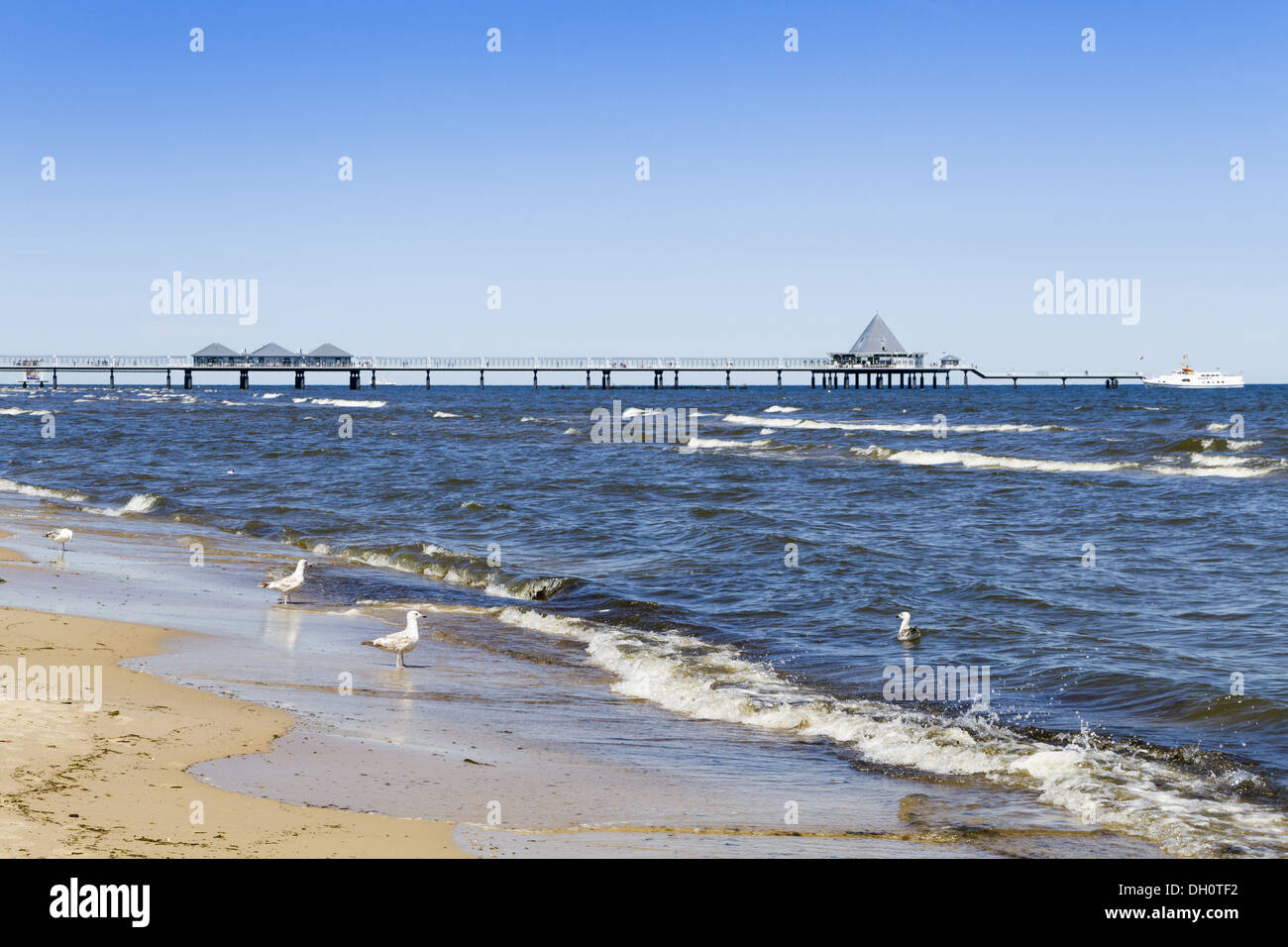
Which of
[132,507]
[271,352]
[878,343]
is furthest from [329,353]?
[132,507]

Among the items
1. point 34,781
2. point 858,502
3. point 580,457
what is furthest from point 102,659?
point 580,457

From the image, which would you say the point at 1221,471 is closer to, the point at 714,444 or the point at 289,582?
the point at 714,444

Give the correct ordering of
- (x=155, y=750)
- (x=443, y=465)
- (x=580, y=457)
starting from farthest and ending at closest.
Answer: (x=580, y=457), (x=443, y=465), (x=155, y=750)

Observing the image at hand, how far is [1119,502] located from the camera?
25156mm

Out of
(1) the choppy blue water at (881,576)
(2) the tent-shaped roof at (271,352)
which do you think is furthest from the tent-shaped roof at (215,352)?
(1) the choppy blue water at (881,576)

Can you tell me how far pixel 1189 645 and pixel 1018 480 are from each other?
1994cm

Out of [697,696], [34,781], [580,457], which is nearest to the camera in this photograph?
[34,781]

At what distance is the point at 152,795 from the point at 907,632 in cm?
834

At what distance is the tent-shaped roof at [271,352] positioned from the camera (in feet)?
491

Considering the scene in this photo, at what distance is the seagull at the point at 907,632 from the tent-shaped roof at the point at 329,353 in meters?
142

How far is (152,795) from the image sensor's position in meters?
5.98

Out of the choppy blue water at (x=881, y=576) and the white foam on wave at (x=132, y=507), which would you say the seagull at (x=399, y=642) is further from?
the white foam on wave at (x=132, y=507)

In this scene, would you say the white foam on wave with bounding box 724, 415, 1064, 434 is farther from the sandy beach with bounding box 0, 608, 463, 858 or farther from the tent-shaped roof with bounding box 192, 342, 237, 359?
the tent-shaped roof with bounding box 192, 342, 237, 359
